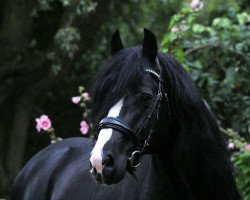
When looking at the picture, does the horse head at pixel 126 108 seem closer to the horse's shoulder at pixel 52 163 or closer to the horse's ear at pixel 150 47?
the horse's ear at pixel 150 47

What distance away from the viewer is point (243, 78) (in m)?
A: 8.41

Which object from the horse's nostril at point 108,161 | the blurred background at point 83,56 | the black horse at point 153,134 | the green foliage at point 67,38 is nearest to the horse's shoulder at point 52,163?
the black horse at point 153,134

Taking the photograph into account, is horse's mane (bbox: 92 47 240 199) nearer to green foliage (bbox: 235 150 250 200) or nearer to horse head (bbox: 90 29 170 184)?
horse head (bbox: 90 29 170 184)

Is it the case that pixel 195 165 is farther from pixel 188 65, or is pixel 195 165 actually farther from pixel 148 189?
pixel 188 65

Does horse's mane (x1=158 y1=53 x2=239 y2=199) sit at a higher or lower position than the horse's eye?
lower

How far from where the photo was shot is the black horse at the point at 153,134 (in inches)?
140

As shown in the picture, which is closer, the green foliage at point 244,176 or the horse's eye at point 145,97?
the horse's eye at point 145,97

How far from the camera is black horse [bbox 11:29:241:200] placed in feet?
11.7

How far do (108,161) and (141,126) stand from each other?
282mm

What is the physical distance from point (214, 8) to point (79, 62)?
3074 mm

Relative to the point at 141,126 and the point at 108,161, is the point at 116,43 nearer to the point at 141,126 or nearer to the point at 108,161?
the point at 141,126

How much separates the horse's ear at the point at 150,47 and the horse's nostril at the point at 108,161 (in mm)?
604

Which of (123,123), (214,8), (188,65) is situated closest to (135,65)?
(123,123)

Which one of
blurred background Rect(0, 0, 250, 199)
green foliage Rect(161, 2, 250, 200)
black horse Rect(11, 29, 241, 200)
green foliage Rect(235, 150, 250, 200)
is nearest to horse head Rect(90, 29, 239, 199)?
black horse Rect(11, 29, 241, 200)
